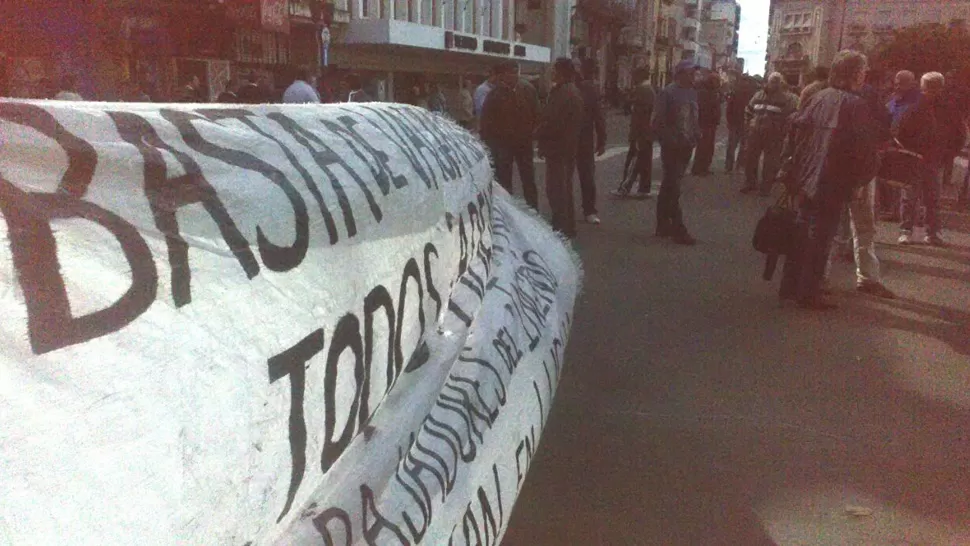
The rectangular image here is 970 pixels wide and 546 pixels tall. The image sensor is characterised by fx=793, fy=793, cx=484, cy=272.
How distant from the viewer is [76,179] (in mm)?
1039

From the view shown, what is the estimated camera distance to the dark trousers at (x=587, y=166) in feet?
27.0

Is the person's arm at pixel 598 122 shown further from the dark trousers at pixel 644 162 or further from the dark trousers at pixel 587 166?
the dark trousers at pixel 644 162

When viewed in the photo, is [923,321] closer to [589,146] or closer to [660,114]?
[660,114]

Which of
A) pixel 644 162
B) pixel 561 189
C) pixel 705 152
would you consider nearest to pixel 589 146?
pixel 561 189

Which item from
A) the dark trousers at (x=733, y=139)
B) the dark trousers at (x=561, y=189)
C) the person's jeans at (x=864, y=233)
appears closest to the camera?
the person's jeans at (x=864, y=233)

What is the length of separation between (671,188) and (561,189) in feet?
3.31

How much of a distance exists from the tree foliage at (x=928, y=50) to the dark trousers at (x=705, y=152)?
18.1 m

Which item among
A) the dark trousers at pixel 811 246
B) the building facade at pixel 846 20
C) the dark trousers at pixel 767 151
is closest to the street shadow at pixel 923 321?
the dark trousers at pixel 811 246

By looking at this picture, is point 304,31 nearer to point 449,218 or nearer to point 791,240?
point 791,240

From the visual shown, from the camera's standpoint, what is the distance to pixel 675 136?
729 cm

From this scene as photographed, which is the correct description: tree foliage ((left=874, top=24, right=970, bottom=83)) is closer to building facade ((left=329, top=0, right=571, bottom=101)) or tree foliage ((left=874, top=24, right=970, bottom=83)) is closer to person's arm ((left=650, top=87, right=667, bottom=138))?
building facade ((left=329, top=0, right=571, bottom=101))

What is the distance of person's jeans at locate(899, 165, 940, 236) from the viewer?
7289 millimetres

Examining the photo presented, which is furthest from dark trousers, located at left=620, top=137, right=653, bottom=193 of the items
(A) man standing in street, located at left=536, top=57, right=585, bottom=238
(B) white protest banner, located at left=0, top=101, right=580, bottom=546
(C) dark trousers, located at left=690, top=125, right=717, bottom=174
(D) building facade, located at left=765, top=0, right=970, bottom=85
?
(D) building facade, located at left=765, top=0, right=970, bottom=85

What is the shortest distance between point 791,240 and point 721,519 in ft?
8.99
